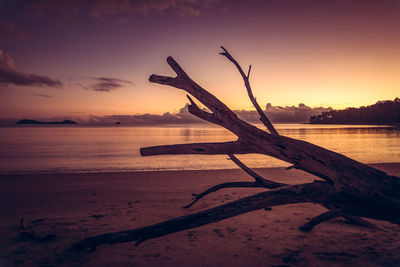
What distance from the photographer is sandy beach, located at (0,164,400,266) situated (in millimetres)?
3244

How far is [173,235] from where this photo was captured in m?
4.03

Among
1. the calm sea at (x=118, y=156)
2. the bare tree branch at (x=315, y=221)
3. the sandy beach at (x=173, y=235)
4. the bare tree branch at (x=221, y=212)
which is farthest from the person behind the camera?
the calm sea at (x=118, y=156)

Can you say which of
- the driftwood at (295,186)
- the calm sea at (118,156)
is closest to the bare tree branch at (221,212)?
the driftwood at (295,186)

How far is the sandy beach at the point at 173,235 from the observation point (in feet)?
10.6

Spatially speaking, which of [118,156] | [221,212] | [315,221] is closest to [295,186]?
[221,212]

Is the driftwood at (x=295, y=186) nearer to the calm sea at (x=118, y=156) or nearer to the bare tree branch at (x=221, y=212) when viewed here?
the bare tree branch at (x=221, y=212)

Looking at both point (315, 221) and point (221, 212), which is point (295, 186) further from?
point (315, 221)

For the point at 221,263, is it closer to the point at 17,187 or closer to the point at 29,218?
the point at 29,218

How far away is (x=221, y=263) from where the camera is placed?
3174 millimetres

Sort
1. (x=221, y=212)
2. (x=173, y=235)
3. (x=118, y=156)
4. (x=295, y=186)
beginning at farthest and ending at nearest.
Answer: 1. (x=118, y=156)
2. (x=173, y=235)
3. (x=295, y=186)
4. (x=221, y=212)

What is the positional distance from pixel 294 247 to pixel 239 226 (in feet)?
3.44

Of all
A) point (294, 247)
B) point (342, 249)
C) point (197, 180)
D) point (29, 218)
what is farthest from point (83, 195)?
point (342, 249)

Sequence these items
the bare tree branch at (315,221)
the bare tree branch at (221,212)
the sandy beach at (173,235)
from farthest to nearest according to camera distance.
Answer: the bare tree branch at (315,221), the sandy beach at (173,235), the bare tree branch at (221,212)

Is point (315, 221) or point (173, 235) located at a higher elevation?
point (315, 221)
